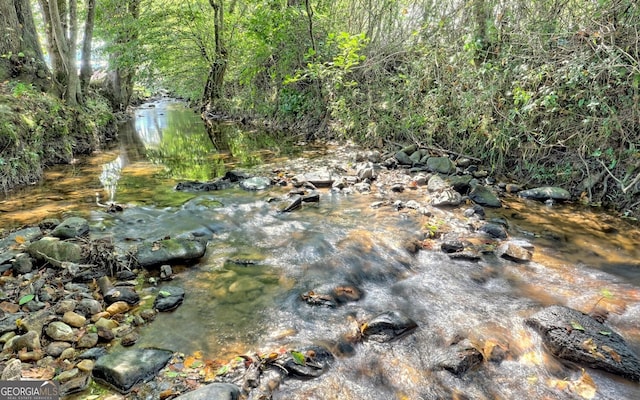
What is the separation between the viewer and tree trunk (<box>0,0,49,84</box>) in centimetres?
809

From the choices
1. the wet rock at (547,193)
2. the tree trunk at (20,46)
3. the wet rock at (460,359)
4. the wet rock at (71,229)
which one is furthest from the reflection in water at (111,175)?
the wet rock at (547,193)

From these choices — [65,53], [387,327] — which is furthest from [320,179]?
[65,53]

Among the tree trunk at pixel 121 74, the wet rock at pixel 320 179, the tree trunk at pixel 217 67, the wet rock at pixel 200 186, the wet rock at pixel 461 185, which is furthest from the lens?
the tree trunk at pixel 217 67

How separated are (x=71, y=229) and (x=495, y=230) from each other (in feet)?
15.6

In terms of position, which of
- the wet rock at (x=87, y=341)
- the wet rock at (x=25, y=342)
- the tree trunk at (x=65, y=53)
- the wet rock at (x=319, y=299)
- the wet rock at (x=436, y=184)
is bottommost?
the wet rock at (x=319, y=299)

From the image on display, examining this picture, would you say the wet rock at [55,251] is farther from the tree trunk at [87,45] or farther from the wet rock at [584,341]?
the tree trunk at [87,45]

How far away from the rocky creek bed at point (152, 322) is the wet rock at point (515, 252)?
0.01 meters

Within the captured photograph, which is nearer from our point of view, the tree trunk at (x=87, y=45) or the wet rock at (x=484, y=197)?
the wet rock at (x=484, y=197)

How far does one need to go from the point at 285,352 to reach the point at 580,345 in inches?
78.8

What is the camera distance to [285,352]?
2.59m

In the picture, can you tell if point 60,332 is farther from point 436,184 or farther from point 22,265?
point 436,184

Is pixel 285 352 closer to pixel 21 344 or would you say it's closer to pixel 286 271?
pixel 286 271

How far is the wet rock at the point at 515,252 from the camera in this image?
12.9ft

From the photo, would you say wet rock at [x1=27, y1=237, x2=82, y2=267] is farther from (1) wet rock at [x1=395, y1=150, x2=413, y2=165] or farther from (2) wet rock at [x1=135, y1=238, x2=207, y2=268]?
(1) wet rock at [x1=395, y1=150, x2=413, y2=165]
